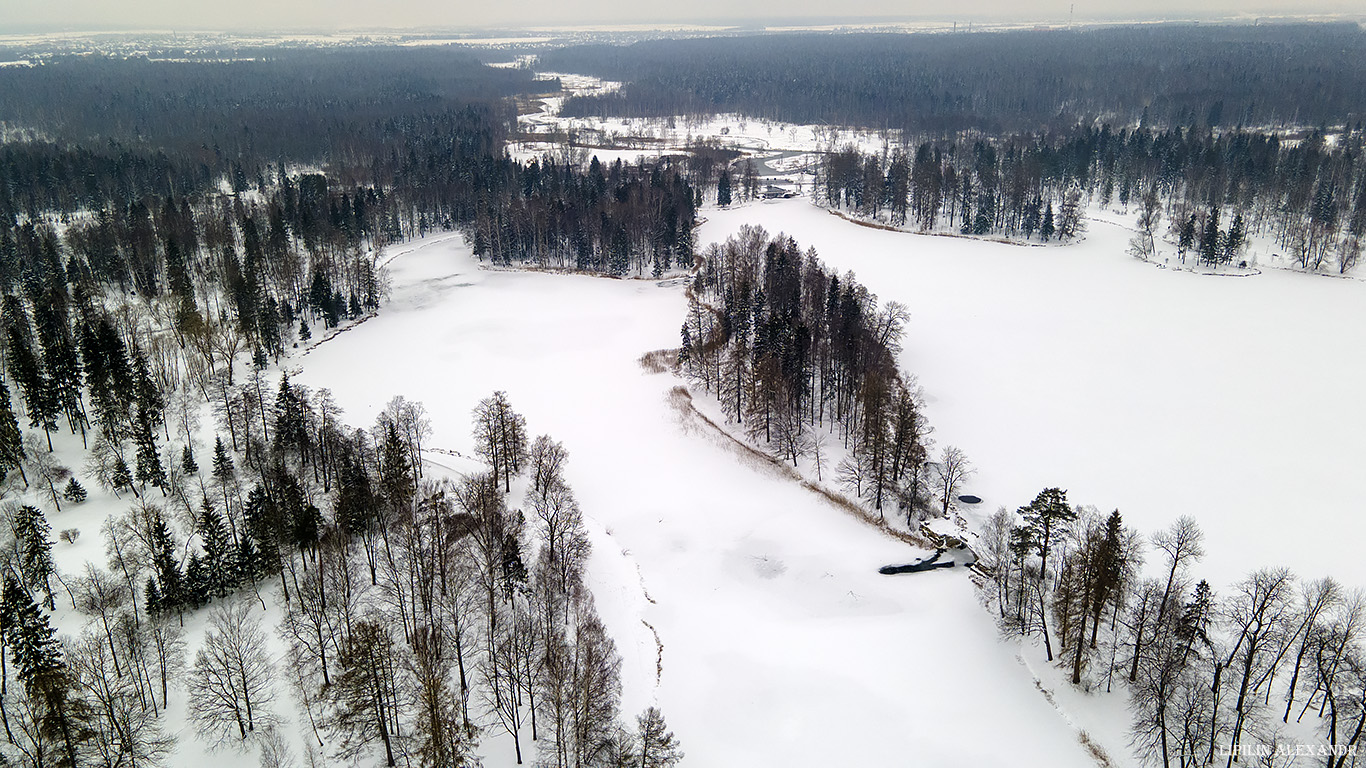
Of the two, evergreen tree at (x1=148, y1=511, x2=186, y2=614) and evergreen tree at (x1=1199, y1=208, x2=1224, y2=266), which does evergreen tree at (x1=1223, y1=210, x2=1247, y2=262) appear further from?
evergreen tree at (x1=148, y1=511, x2=186, y2=614)

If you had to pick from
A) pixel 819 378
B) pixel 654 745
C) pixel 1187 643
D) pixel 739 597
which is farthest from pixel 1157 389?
pixel 654 745

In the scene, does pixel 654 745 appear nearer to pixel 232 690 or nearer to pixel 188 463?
pixel 232 690

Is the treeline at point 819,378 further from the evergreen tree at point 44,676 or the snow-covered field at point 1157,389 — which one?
the evergreen tree at point 44,676

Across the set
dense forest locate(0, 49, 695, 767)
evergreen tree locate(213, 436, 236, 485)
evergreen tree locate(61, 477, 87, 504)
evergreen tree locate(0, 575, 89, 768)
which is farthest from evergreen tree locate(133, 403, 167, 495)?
evergreen tree locate(0, 575, 89, 768)

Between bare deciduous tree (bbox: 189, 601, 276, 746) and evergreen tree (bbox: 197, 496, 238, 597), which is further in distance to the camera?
evergreen tree (bbox: 197, 496, 238, 597)

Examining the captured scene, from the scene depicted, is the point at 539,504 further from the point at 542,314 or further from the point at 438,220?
the point at 438,220

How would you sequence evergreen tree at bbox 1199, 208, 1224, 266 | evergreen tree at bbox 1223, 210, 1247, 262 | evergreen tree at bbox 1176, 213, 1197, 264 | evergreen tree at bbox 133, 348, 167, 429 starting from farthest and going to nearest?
evergreen tree at bbox 1176, 213, 1197, 264 < evergreen tree at bbox 1223, 210, 1247, 262 < evergreen tree at bbox 1199, 208, 1224, 266 < evergreen tree at bbox 133, 348, 167, 429
